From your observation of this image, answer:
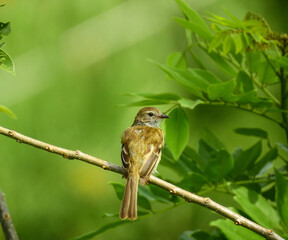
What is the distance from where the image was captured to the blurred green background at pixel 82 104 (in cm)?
425

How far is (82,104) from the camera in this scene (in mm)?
4438

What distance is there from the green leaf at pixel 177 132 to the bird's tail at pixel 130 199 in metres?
0.35

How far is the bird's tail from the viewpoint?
275 cm

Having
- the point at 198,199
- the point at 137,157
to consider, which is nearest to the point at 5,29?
the point at 198,199

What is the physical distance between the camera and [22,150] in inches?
171

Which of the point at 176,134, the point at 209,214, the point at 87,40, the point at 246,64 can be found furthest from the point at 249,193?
the point at 87,40

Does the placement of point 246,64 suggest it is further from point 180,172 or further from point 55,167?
point 55,167

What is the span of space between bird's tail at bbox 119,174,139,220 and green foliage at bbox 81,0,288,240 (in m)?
0.05

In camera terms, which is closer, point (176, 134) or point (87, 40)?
point (176, 134)

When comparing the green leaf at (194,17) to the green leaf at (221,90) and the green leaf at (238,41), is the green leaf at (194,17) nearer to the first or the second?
the green leaf at (238,41)

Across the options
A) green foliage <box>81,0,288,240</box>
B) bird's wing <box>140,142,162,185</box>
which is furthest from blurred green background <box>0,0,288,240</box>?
green foliage <box>81,0,288,240</box>

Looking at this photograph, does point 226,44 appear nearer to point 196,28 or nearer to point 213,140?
point 196,28

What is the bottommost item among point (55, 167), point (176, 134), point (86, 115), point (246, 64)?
point (55, 167)

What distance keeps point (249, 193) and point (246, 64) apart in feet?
2.62
